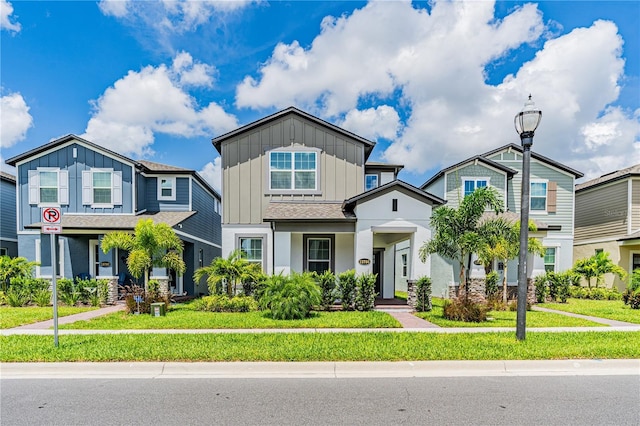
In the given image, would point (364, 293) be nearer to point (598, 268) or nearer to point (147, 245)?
point (147, 245)

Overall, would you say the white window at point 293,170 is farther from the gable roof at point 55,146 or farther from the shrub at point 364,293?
the gable roof at point 55,146

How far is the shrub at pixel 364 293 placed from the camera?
12250mm

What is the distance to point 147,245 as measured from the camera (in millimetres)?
12086

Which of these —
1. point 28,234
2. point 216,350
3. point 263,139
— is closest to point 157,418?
point 216,350

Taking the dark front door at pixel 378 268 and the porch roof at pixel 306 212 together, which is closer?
the porch roof at pixel 306 212

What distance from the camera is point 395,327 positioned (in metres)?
9.35

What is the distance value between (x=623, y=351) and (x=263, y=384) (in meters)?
6.86

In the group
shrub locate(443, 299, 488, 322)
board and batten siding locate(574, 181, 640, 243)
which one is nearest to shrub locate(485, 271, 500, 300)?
shrub locate(443, 299, 488, 322)

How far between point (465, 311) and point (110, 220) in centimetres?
1437

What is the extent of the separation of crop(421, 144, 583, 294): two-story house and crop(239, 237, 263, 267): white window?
27.6ft

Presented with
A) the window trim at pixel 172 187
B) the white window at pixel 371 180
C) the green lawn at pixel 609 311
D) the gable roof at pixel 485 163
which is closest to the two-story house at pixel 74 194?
the window trim at pixel 172 187

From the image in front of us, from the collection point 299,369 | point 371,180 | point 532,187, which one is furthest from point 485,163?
point 299,369

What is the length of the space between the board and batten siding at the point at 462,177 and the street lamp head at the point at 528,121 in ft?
33.6

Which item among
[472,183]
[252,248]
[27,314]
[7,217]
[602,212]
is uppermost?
[472,183]
